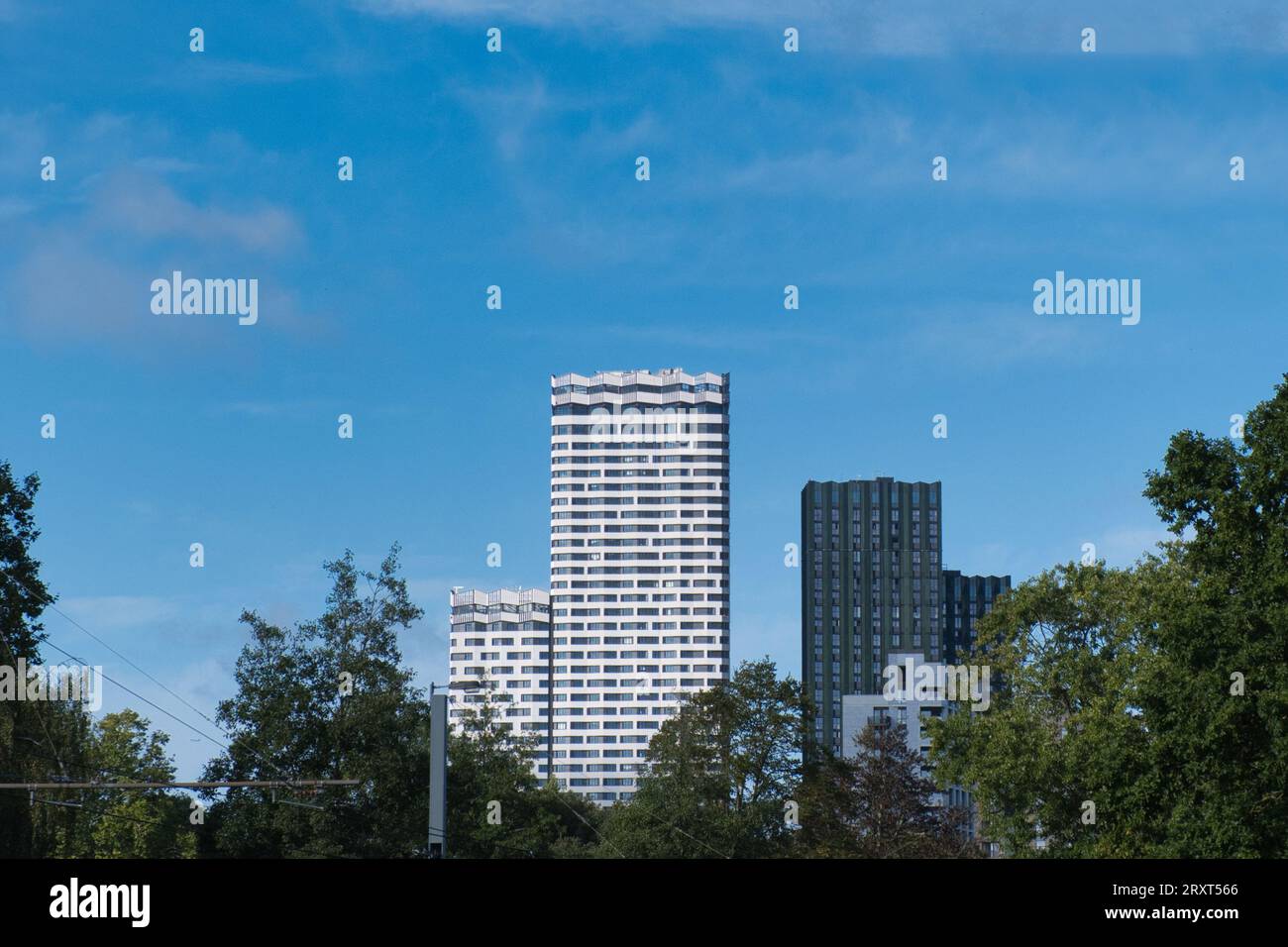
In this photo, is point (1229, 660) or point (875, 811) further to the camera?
point (875, 811)

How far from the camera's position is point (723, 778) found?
72.4m

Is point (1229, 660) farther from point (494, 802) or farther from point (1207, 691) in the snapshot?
point (494, 802)

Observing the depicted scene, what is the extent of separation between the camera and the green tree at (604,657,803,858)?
229ft

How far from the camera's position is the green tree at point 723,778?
69.8 meters

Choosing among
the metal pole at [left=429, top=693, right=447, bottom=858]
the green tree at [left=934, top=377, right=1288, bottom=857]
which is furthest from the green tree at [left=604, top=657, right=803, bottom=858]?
the metal pole at [left=429, top=693, right=447, bottom=858]

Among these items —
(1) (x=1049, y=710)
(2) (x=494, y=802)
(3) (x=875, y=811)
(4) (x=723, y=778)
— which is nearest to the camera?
(1) (x=1049, y=710)

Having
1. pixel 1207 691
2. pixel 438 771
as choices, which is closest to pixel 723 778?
pixel 438 771

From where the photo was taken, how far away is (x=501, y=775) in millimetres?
71438

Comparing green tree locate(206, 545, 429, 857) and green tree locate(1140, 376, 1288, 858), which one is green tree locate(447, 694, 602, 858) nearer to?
green tree locate(206, 545, 429, 857)

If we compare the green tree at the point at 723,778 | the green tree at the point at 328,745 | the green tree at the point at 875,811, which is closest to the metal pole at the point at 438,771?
the green tree at the point at 328,745
